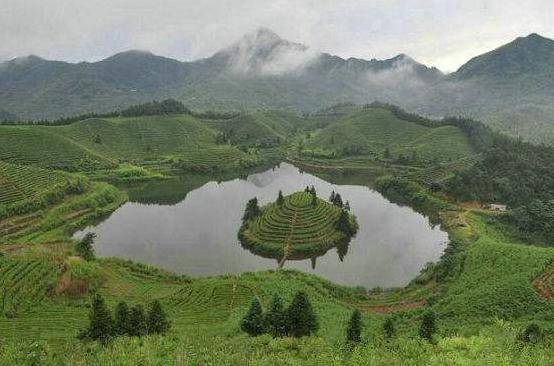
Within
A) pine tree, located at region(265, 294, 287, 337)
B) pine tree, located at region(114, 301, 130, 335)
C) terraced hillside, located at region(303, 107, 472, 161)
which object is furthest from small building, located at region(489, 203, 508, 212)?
pine tree, located at region(114, 301, 130, 335)

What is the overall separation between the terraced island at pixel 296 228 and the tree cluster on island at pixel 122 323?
112ft

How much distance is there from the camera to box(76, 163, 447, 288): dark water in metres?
69.3

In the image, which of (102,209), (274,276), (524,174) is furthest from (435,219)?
(102,209)

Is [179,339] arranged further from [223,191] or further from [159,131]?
[159,131]

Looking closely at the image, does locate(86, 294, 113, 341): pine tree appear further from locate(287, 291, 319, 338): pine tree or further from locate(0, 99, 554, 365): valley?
locate(287, 291, 319, 338): pine tree

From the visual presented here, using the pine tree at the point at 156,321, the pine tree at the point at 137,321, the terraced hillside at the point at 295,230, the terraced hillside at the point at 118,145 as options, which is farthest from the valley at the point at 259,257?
the pine tree at the point at 137,321

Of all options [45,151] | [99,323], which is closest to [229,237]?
[99,323]

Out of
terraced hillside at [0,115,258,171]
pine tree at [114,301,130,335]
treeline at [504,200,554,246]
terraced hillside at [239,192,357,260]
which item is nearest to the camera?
pine tree at [114,301,130,335]

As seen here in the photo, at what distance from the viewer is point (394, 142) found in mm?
181250

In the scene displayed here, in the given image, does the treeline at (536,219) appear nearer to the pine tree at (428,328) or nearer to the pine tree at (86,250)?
the pine tree at (428,328)

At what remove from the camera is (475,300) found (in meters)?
48.1

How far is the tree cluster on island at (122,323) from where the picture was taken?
3716 cm

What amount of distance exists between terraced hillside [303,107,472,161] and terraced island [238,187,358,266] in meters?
74.0

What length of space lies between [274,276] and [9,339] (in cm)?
3006
